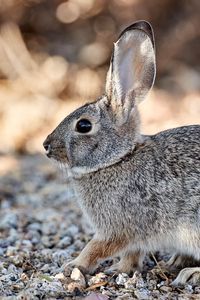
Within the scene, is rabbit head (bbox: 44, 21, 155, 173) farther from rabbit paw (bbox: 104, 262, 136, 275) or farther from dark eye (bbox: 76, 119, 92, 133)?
rabbit paw (bbox: 104, 262, 136, 275)

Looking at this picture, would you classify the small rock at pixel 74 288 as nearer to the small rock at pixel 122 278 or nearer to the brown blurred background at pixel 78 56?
the small rock at pixel 122 278

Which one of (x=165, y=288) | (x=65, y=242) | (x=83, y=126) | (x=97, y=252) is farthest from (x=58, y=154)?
(x=165, y=288)

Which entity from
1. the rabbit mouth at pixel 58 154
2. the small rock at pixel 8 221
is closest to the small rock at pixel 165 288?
the rabbit mouth at pixel 58 154

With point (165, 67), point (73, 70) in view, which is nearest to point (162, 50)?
point (165, 67)

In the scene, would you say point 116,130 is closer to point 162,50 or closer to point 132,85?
point 132,85

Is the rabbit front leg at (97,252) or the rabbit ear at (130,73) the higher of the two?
the rabbit ear at (130,73)

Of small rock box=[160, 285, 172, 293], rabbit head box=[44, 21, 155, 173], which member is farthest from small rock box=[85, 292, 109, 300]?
rabbit head box=[44, 21, 155, 173]

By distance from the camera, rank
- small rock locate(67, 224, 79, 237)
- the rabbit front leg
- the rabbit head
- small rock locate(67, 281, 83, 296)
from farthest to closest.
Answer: small rock locate(67, 224, 79, 237)
the rabbit head
the rabbit front leg
small rock locate(67, 281, 83, 296)
